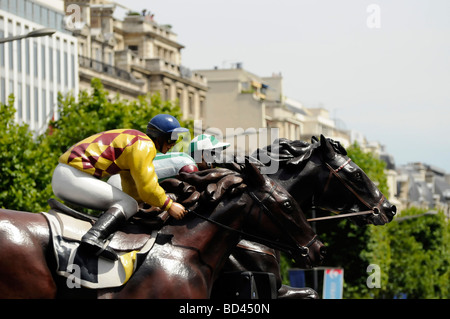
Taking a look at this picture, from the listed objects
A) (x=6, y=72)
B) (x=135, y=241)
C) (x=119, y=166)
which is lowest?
(x=135, y=241)

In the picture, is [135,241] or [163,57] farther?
[163,57]

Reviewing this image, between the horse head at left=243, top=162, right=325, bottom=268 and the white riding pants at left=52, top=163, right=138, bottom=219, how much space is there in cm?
125

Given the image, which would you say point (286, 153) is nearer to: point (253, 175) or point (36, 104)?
point (253, 175)

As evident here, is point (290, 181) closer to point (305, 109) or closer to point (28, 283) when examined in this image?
point (28, 283)

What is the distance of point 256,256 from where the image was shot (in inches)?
517

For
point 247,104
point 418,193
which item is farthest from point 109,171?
point 418,193

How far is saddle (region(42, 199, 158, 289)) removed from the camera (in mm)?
9609

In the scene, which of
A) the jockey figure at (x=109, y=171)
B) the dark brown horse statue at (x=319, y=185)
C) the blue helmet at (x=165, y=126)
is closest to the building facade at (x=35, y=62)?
the dark brown horse statue at (x=319, y=185)

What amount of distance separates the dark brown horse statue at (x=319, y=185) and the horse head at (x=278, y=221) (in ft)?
6.59

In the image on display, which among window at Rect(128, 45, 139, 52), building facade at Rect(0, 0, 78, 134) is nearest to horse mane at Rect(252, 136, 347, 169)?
building facade at Rect(0, 0, 78, 134)

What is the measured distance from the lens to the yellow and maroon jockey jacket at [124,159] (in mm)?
10234

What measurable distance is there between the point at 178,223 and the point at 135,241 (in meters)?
0.58
